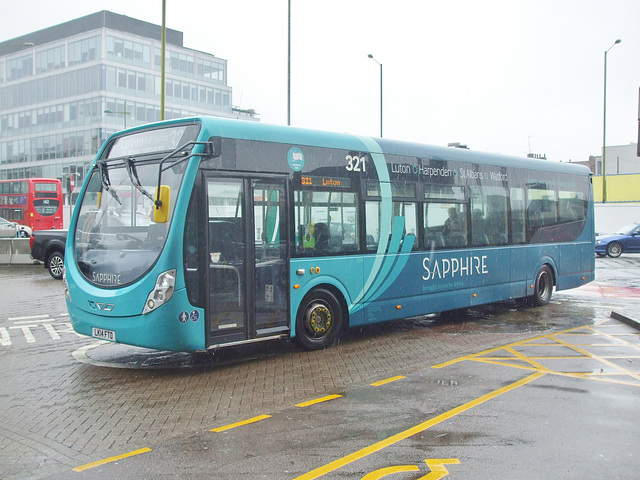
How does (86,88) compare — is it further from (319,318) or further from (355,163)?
(319,318)

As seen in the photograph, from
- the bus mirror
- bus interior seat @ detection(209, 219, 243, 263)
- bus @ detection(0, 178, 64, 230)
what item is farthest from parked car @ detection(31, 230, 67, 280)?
bus @ detection(0, 178, 64, 230)

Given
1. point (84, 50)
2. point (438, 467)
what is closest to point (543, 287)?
point (438, 467)

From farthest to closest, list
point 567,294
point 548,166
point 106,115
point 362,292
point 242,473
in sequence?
point 106,115
point 567,294
point 548,166
point 362,292
point 242,473

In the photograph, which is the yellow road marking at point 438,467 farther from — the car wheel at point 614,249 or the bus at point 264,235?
the car wheel at point 614,249

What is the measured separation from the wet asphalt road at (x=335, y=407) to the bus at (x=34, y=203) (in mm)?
→ 34392

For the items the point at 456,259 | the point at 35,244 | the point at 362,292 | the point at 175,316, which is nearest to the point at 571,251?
the point at 456,259

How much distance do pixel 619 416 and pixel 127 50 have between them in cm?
7112

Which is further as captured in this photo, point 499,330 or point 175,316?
point 499,330

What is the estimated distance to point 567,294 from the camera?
17.5m

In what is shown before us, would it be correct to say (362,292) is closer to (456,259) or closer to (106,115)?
(456,259)

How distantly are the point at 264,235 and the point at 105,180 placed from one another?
227 cm

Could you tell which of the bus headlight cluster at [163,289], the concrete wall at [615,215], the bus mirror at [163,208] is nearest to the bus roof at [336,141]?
the bus mirror at [163,208]

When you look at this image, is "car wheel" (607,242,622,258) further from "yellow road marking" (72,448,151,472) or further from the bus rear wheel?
"yellow road marking" (72,448,151,472)

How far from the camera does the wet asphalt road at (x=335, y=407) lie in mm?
→ 5086
